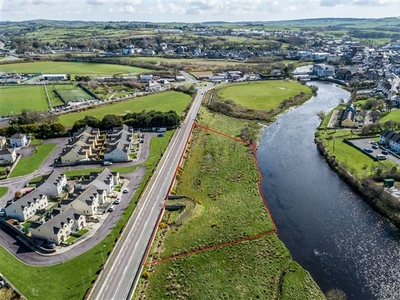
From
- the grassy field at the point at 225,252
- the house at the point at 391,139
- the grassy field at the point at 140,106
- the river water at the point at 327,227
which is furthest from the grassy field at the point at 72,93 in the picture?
the house at the point at 391,139

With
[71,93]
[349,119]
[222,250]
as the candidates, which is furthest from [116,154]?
[71,93]

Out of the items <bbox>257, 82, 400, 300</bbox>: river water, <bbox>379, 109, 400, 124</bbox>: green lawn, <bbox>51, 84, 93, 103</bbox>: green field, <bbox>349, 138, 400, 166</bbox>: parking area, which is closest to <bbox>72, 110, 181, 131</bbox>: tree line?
<bbox>257, 82, 400, 300</bbox>: river water

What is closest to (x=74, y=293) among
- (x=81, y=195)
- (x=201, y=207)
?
(x=81, y=195)

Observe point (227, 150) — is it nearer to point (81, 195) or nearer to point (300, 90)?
point (81, 195)

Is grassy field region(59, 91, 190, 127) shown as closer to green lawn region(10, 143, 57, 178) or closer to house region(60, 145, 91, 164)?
green lawn region(10, 143, 57, 178)

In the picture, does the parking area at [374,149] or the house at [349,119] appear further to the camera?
the house at [349,119]

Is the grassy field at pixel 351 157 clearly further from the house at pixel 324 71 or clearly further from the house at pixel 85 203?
the house at pixel 324 71
